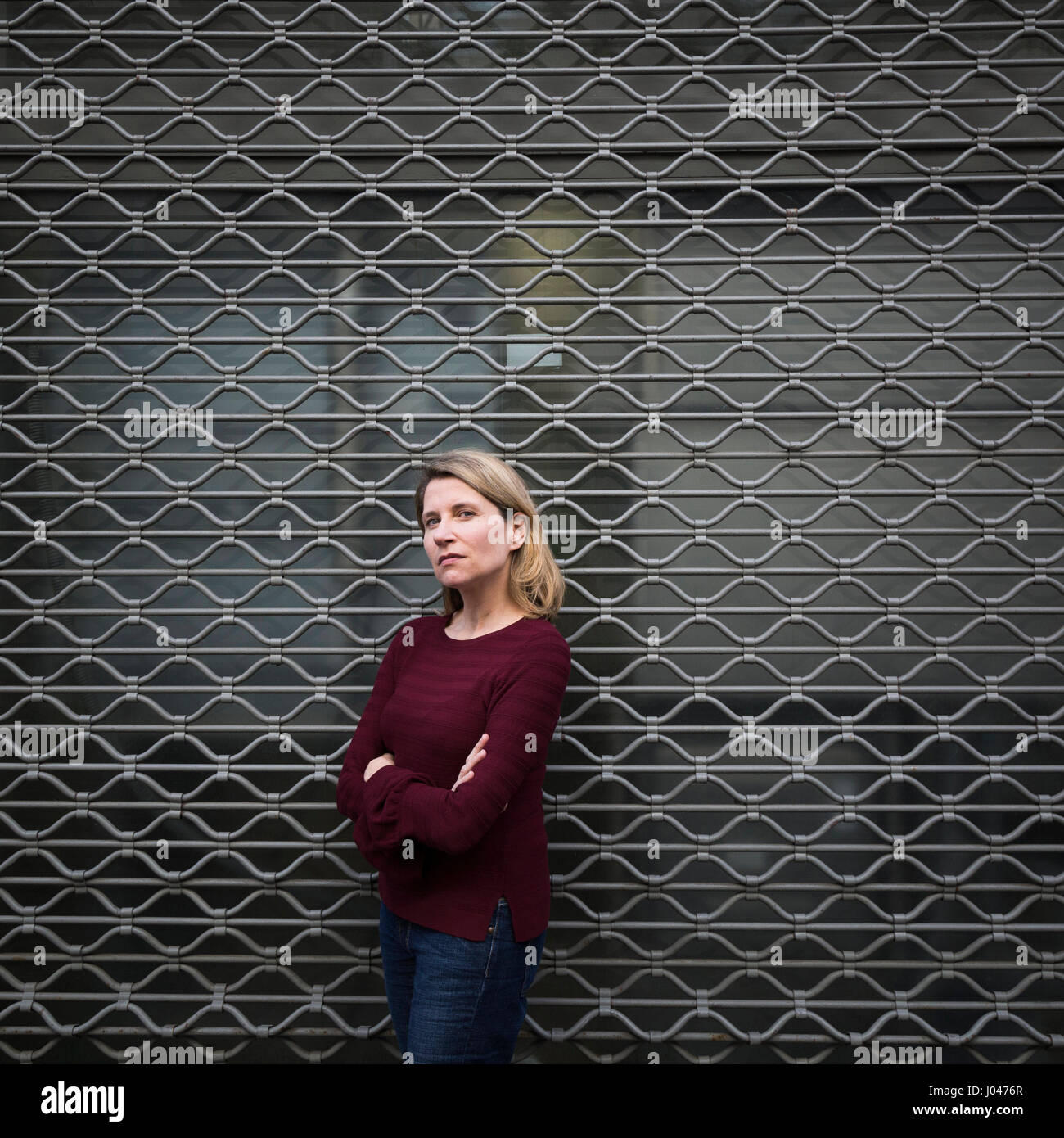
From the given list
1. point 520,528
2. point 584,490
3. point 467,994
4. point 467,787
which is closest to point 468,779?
point 467,787

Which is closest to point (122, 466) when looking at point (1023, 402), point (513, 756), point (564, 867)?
point (513, 756)

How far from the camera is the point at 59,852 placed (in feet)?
7.97

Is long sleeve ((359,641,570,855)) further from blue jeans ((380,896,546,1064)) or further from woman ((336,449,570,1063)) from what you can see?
blue jeans ((380,896,546,1064))

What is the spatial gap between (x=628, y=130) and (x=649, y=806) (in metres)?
2.33

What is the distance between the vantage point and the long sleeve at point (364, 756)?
1.68 m

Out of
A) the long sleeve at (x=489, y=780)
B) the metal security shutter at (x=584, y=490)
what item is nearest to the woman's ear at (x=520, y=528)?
the long sleeve at (x=489, y=780)

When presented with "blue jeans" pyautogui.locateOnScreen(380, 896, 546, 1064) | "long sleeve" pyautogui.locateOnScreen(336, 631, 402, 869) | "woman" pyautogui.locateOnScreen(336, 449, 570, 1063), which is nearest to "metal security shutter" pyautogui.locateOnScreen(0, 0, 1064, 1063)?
"long sleeve" pyautogui.locateOnScreen(336, 631, 402, 869)

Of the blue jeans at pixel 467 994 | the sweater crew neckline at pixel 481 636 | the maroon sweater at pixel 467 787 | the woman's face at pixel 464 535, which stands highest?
the woman's face at pixel 464 535

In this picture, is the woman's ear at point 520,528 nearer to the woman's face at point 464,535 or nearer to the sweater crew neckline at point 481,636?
the woman's face at point 464,535

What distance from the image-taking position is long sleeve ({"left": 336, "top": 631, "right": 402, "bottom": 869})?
168cm

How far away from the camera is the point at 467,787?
150cm

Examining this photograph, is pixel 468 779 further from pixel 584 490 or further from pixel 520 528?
pixel 584 490

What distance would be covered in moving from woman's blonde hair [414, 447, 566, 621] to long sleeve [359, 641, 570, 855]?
0.65ft

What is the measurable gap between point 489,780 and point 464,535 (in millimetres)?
598
